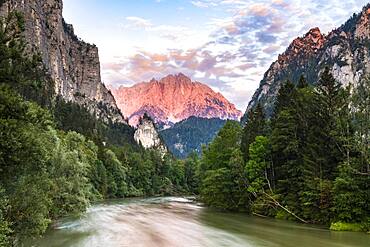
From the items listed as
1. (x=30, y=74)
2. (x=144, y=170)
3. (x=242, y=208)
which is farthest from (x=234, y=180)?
(x=144, y=170)

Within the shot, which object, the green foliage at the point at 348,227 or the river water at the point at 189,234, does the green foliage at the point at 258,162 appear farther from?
the green foliage at the point at 348,227

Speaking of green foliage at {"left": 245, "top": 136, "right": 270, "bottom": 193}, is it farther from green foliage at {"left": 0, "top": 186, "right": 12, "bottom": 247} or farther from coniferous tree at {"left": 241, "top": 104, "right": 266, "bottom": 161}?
green foliage at {"left": 0, "top": 186, "right": 12, "bottom": 247}

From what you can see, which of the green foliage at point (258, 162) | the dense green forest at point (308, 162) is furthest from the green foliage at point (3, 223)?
the green foliage at point (258, 162)

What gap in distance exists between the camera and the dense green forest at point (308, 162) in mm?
43938

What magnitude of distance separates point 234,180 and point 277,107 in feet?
41.4

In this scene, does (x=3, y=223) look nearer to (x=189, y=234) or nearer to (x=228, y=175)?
(x=189, y=234)

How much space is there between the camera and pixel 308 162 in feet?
171

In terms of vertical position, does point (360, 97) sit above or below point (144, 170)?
above

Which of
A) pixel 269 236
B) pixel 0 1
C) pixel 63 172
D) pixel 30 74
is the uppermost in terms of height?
pixel 0 1

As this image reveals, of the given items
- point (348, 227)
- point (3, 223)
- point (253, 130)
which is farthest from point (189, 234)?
point (253, 130)

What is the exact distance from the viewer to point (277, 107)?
2576 inches

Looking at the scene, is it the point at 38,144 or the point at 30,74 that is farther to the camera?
the point at 30,74

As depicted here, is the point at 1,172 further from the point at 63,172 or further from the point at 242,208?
the point at 242,208

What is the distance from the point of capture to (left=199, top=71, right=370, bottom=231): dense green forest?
43938 mm
